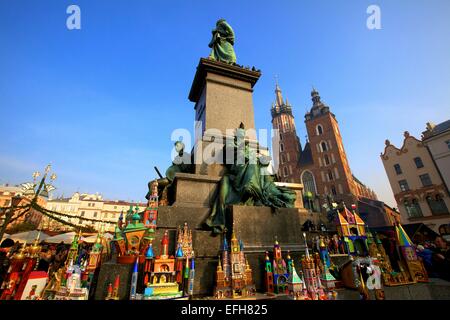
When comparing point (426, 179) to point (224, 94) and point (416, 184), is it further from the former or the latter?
point (224, 94)

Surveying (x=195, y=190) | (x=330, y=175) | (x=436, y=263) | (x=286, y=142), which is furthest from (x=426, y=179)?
(x=286, y=142)

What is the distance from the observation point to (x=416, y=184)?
28.4 metres

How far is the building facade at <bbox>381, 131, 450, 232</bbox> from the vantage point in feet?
84.9

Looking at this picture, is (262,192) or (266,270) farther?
(262,192)

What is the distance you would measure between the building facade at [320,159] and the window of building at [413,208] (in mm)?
15578

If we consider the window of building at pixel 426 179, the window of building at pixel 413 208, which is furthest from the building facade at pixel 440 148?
the window of building at pixel 413 208

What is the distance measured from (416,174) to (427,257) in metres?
31.5

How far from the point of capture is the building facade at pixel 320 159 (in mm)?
50406

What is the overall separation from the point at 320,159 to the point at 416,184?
2730cm

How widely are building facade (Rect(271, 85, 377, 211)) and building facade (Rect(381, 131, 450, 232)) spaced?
1478cm

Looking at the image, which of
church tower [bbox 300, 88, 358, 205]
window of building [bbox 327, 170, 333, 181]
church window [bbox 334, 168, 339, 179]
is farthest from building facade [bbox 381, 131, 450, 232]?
window of building [bbox 327, 170, 333, 181]
